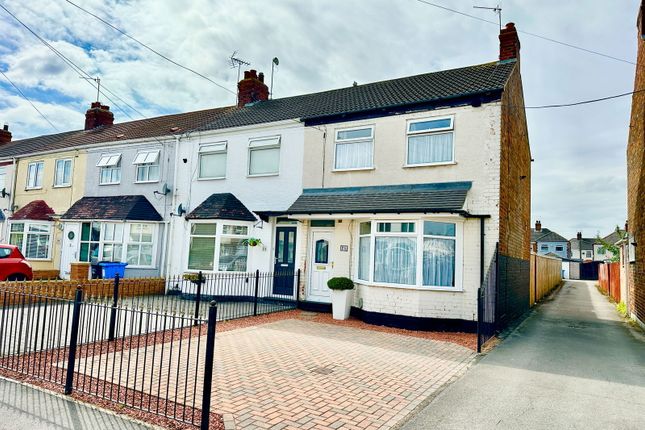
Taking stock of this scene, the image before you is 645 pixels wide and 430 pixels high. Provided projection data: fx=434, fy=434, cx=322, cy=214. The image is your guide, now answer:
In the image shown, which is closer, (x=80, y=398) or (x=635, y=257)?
(x=80, y=398)

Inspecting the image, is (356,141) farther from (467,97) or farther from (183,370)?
(183,370)

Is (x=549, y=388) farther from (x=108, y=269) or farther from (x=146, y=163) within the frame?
(x=146, y=163)

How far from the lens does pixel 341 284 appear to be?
1207cm

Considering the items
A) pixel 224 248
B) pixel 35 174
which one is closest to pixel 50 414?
pixel 224 248

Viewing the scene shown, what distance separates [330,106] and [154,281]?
8.89 metres

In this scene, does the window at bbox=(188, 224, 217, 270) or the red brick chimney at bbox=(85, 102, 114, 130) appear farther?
the red brick chimney at bbox=(85, 102, 114, 130)

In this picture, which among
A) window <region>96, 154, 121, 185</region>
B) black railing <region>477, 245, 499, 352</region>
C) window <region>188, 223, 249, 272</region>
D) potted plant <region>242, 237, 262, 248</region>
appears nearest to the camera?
black railing <region>477, 245, 499, 352</region>

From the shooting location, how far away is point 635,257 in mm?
13781

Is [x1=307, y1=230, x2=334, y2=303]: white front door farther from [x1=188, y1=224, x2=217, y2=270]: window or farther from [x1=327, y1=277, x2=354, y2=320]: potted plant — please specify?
[x1=188, y1=224, x2=217, y2=270]: window

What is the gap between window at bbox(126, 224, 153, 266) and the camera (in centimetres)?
1733

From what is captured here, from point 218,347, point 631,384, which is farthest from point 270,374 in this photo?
point 631,384

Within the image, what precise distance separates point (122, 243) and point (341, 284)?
10.2 metres

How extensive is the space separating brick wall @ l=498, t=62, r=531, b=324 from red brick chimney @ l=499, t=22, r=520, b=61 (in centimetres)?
45

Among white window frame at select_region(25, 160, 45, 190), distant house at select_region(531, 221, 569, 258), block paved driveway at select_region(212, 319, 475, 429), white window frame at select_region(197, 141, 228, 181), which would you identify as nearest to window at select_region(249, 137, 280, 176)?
white window frame at select_region(197, 141, 228, 181)
